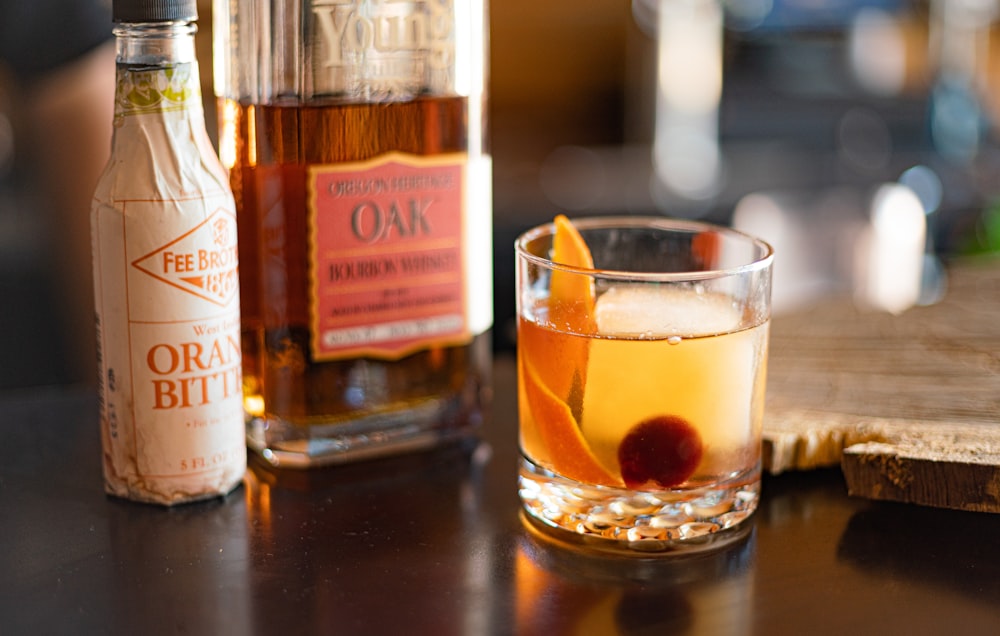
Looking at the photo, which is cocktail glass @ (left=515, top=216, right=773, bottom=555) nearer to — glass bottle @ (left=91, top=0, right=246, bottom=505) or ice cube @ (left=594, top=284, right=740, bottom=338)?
ice cube @ (left=594, top=284, right=740, bottom=338)

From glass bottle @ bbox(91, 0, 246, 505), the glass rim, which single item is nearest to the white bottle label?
glass bottle @ bbox(91, 0, 246, 505)

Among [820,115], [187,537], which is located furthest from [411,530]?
[820,115]

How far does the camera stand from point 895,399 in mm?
710

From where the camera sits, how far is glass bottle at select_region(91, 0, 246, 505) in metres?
0.59

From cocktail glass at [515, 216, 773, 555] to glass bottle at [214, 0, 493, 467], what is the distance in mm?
117

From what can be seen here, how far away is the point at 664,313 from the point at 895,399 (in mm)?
219

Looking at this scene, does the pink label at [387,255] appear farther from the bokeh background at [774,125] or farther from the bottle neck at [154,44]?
the bokeh background at [774,125]

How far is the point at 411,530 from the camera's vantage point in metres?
0.59

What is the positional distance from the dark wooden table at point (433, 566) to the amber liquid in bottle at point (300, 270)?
0.03 meters

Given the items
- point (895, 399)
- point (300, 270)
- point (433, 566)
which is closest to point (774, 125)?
point (895, 399)

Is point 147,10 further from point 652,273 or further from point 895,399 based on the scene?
point 895,399

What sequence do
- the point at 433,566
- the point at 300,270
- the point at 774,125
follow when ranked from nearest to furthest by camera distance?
the point at 433,566, the point at 300,270, the point at 774,125

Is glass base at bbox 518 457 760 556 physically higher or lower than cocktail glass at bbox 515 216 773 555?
lower

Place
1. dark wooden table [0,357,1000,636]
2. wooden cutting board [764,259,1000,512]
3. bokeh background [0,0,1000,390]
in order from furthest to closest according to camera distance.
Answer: bokeh background [0,0,1000,390] < wooden cutting board [764,259,1000,512] < dark wooden table [0,357,1000,636]
